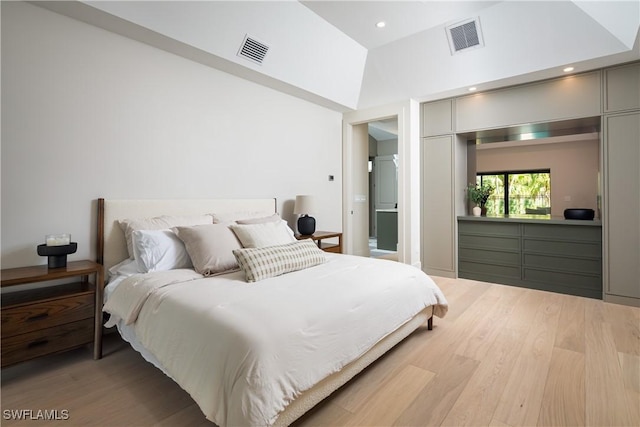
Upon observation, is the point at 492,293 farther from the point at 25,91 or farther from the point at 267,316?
the point at 25,91

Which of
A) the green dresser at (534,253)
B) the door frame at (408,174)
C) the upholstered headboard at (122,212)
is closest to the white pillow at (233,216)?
the upholstered headboard at (122,212)

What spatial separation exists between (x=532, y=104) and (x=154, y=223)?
4310 mm

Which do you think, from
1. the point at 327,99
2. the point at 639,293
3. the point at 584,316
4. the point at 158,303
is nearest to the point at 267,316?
the point at 158,303

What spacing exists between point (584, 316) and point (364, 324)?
2.53 meters

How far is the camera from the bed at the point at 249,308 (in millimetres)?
1380

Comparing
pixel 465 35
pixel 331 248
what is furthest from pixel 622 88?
pixel 331 248

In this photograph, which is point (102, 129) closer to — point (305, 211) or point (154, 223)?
point (154, 223)

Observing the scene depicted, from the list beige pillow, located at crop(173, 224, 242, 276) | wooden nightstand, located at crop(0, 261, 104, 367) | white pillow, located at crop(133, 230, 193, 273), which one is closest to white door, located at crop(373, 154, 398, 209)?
beige pillow, located at crop(173, 224, 242, 276)

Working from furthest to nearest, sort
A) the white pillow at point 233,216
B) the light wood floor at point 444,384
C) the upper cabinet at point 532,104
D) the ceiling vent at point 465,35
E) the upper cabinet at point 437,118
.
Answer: the upper cabinet at point 437,118 < the upper cabinet at point 532,104 < the ceiling vent at point 465,35 < the white pillow at point 233,216 < the light wood floor at point 444,384

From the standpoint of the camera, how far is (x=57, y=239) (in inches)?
89.4

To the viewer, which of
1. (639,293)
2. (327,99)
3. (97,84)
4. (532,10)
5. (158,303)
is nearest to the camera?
(158,303)

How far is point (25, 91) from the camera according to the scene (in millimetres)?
2271

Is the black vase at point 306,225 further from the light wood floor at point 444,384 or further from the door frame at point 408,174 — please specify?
the light wood floor at point 444,384

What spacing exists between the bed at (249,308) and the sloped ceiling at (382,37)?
1.47 metres
